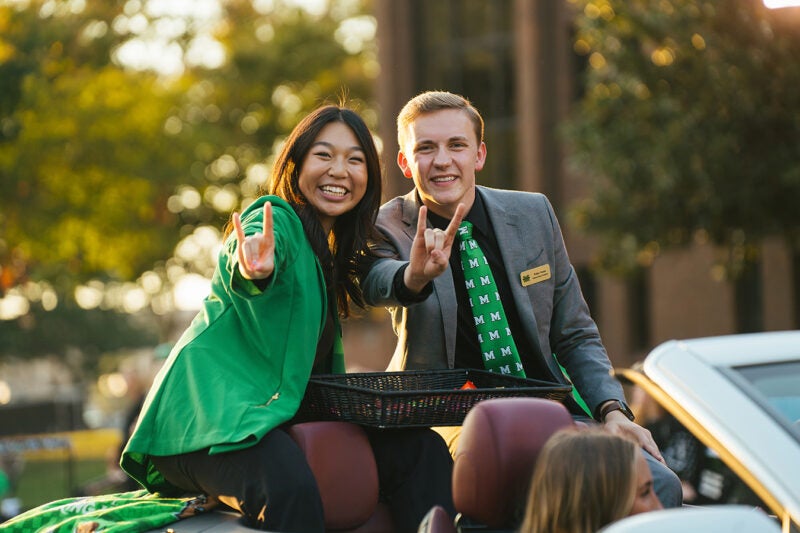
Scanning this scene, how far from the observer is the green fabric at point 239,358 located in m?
3.74

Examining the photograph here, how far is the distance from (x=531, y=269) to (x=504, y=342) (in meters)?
0.31

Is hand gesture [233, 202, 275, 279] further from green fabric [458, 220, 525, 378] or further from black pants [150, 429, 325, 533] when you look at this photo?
green fabric [458, 220, 525, 378]

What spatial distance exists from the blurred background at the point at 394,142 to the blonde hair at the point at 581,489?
1.89 m

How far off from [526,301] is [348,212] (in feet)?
2.20

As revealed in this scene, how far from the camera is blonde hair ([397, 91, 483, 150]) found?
4.44 metres

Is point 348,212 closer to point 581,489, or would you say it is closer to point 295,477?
point 295,477

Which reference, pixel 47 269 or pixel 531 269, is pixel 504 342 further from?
pixel 47 269

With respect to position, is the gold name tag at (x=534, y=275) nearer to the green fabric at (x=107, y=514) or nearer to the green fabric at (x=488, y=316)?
the green fabric at (x=488, y=316)

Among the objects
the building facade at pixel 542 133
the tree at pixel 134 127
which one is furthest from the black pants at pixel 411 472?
the building facade at pixel 542 133

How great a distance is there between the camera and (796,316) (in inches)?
1000

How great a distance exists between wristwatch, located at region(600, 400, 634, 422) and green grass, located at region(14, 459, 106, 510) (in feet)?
44.6

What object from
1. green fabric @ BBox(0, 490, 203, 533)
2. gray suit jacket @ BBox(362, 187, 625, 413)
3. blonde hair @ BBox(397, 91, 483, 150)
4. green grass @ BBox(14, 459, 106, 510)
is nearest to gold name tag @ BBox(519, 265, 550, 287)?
gray suit jacket @ BBox(362, 187, 625, 413)

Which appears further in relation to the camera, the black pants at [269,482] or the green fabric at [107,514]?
the green fabric at [107,514]

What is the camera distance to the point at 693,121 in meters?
16.2
